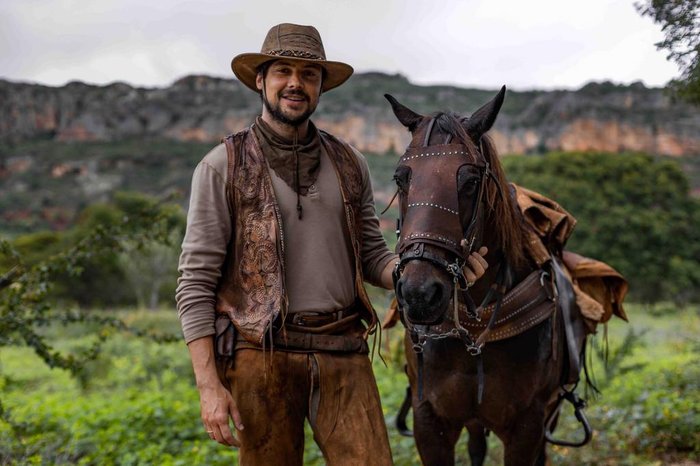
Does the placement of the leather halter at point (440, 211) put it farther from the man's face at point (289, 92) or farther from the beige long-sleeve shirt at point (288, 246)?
the man's face at point (289, 92)

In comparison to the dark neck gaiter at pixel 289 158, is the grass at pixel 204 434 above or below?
below

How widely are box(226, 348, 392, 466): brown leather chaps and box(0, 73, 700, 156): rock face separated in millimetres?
77929

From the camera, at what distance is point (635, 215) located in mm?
35406

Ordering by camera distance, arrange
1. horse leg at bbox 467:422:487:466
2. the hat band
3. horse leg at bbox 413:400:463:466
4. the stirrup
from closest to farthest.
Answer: the hat band → horse leg at bbox 413:400:463:466 → the stirrup → horse leg at bbox 467:422:487:466

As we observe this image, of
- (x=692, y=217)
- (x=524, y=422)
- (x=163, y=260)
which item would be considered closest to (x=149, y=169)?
(x=163, y=260)

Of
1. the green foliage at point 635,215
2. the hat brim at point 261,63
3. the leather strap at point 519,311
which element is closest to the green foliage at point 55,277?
the hat brim at point 261,63

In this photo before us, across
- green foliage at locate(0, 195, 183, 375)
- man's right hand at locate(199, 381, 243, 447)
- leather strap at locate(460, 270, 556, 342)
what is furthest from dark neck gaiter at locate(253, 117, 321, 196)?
green foliage at locate(0, 195, 183, 375)

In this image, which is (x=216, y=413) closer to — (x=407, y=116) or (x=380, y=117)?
(x=407, y=116)

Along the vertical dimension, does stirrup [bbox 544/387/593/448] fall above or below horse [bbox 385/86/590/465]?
below

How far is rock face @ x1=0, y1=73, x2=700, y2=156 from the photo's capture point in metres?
83.4

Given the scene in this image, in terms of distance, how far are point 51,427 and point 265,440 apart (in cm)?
509

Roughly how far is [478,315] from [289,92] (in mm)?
1343

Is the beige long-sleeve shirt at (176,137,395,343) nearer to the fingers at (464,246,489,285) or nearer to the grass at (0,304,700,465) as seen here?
the fingers at (464,246,489,285)

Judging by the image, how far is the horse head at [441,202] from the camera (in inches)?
91.7
